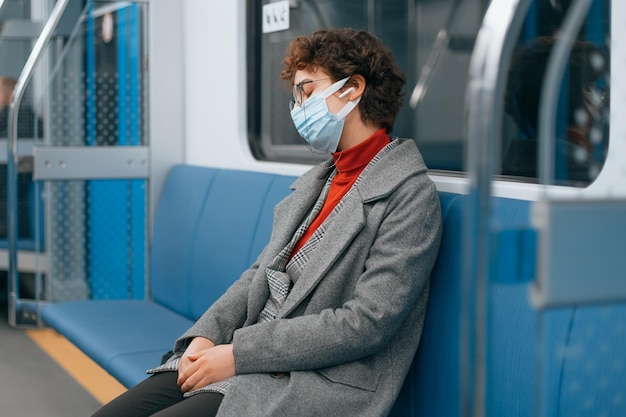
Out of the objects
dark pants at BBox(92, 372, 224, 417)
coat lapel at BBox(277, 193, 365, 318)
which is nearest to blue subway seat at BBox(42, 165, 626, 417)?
coat lapel at BBox(277, 193, 365, 318)

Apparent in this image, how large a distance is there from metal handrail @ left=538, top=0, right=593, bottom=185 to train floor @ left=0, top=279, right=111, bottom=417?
2.72 m

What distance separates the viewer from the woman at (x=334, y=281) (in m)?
1.99

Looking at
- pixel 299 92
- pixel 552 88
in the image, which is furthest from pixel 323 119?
pixel 552 88

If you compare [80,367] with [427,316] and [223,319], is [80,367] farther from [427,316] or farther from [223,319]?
[427,316]

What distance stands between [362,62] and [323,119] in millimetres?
174

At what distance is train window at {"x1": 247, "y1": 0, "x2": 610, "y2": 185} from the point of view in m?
1.64

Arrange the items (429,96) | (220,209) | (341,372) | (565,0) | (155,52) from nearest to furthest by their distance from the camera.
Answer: (341,372) → (565,0) → (220,209) → (155,52) → (429,96)

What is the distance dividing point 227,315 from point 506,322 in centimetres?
81

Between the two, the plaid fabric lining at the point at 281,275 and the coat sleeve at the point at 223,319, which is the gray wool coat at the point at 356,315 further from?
the coat sleeve at the point at 223,319

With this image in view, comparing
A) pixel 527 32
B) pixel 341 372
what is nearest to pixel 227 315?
pixel 341 372

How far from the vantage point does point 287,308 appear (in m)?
2.12

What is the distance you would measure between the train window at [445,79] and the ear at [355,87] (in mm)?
370

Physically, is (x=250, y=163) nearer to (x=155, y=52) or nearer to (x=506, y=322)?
(x=155, y=52)

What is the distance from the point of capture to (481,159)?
113 cm
